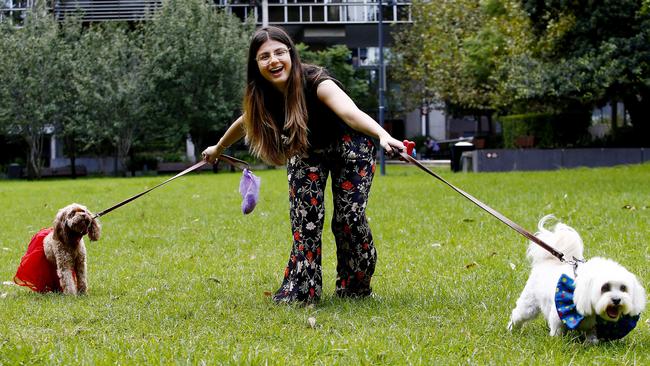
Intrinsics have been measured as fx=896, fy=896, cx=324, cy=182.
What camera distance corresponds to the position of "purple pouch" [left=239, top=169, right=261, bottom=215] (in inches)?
257

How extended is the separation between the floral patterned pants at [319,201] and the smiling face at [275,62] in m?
0.55

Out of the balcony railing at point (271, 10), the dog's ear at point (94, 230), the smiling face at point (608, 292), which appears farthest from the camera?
the balcony railing at point (271, 10)

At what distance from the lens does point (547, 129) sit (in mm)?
Result: 31438

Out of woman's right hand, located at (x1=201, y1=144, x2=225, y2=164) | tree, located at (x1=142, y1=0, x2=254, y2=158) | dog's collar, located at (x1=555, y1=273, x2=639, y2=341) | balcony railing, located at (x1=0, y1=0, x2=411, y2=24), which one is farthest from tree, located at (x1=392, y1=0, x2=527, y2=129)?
dog's collar, located at (x1=555, y1=273, x2=639, y2=341)

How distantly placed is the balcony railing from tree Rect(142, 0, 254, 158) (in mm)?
3613

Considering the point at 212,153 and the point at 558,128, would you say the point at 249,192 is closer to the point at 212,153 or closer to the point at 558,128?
the point at 212,153

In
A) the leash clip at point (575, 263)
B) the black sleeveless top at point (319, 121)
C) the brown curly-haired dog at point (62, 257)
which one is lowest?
the brown curly-haired dog at point (62, 257)

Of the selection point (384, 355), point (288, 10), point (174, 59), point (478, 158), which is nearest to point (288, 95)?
point (384, 355)

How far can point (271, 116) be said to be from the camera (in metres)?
6.09

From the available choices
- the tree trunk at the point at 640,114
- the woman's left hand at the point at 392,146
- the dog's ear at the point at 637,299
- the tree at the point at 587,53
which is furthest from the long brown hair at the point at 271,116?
the tree trunk at the point at 640,114

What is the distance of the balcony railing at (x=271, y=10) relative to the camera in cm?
4428

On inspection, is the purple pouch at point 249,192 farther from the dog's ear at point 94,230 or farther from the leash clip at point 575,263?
the leash clip at point 575,263

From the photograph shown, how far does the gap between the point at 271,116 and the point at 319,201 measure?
665mm

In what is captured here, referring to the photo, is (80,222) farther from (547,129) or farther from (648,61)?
(547,129)
